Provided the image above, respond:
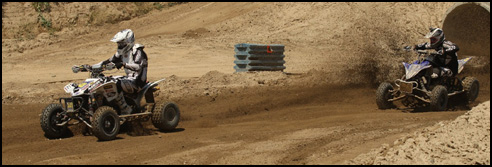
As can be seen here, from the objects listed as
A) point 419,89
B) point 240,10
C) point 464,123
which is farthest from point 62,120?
point 240,10

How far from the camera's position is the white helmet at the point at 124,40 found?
34.2ft

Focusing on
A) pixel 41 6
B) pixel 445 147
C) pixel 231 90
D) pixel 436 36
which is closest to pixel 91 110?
pixel 445 147

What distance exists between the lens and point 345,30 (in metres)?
24.8

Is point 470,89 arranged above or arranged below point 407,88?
below

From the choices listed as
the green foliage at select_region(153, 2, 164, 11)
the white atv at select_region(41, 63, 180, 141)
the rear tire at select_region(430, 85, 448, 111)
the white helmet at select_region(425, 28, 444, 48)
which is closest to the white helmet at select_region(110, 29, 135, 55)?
the white atv at select_region(41, 63, 180, 141)

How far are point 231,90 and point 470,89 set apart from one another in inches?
209

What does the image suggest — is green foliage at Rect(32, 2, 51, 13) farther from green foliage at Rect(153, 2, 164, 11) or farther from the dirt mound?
the dirt mound

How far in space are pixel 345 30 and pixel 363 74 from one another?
8.60m

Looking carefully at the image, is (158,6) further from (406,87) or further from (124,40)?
(124,40)

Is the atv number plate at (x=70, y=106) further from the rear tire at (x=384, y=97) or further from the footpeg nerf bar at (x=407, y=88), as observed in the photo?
the footpeg nerf bar at (x=407, y=88)

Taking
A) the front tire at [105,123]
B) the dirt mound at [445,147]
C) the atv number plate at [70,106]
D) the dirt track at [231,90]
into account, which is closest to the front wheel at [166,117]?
the dirt track at [231,90]

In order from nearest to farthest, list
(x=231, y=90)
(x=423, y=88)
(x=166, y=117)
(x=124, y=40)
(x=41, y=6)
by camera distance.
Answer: (x=124, y=40) → (x=166, y=117) → (x=423, y=88) → (x=231, y=90) → (x=41, y=6)

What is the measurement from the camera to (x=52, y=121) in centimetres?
991

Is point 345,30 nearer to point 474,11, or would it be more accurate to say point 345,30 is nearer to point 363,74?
point 474,11
